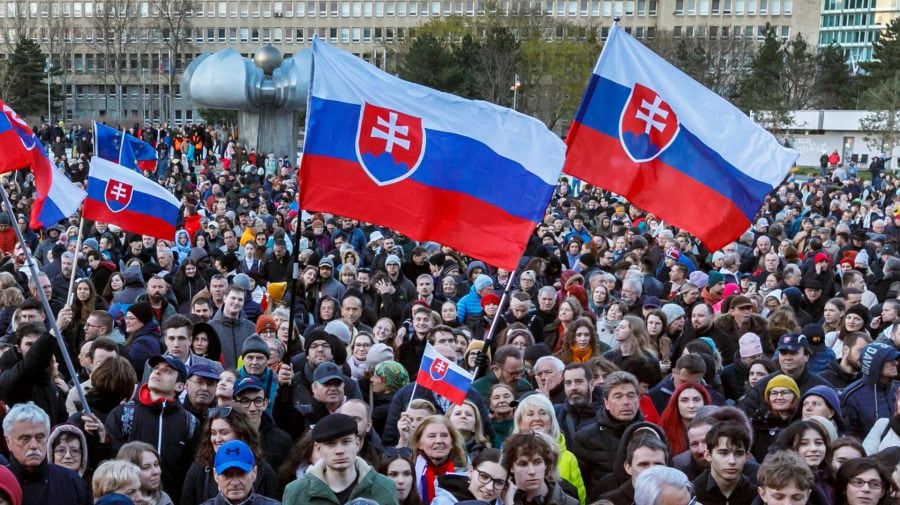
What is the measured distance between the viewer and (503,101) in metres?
72.0

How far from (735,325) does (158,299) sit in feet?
16.9

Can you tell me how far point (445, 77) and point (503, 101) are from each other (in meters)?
4.27

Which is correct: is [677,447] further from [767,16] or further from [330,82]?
[767,16]

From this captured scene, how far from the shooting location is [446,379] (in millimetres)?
7742

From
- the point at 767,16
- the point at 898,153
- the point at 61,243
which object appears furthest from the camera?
the point at 767,16

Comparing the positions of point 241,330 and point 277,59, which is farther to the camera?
point 277,59

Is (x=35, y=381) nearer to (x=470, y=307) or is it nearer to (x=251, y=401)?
(x=251, y=401)

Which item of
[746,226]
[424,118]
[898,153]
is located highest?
[424,118]

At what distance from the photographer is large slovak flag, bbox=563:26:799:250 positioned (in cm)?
842

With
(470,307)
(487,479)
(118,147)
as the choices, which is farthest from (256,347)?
(118,147)

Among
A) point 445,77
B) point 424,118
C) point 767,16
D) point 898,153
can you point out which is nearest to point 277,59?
point 445,77

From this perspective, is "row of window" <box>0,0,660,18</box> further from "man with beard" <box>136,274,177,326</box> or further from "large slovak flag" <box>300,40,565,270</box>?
"large slovak flag" <box>300,40,565,270</box>

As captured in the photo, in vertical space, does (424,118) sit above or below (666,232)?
above

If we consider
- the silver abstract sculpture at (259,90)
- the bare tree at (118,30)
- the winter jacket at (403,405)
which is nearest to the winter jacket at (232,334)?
→ the winter jacket at (403,405)
